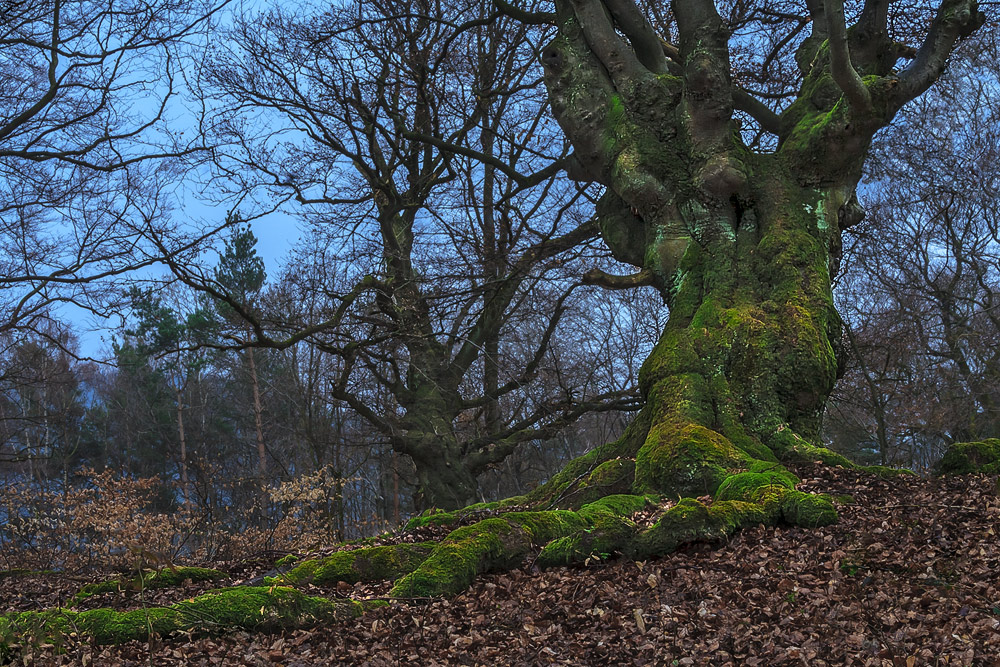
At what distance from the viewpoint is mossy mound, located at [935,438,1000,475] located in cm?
657

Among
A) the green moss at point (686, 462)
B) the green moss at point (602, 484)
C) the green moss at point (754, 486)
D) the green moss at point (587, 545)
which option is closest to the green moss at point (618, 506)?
the green moss at point (686, 462)

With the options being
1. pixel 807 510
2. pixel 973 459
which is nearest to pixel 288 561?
pixel 807 510

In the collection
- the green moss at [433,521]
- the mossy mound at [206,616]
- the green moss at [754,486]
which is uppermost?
the green moss at [754,486]

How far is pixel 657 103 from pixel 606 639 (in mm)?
6292

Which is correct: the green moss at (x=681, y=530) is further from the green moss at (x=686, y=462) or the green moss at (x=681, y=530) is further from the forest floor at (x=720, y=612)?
the green moss at (x=686, y=462)

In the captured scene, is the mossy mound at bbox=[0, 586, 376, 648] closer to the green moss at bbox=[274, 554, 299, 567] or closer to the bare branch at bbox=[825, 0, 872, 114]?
the green moss at bbox=[274, 554, 299, 567]

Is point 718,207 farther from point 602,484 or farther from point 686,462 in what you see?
point 602,484

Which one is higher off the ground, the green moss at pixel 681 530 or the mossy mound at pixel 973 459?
the mossy mound at pixel 973 459

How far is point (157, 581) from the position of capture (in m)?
5.80

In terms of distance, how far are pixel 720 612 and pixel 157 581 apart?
4.23 meters

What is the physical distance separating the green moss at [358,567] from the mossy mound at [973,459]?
4.76 meters

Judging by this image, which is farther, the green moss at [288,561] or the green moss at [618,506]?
the green moss at [288,561]

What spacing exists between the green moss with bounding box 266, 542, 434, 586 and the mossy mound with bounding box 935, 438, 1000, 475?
4.76 metres

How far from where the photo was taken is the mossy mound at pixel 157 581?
552 centimetres
